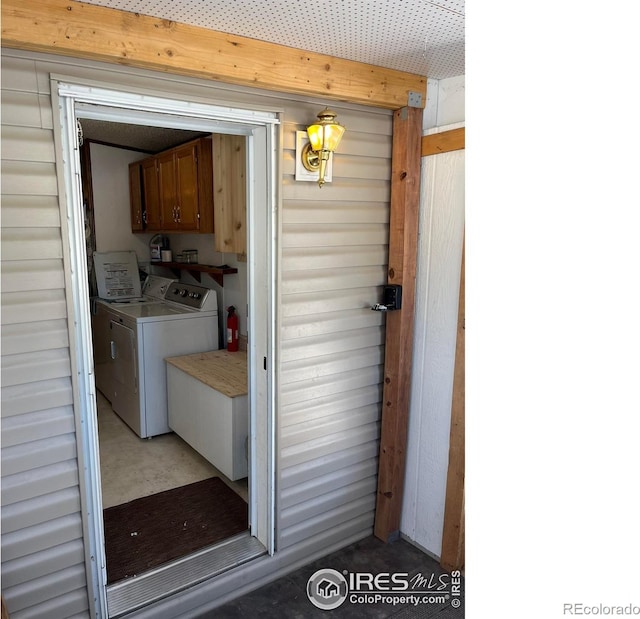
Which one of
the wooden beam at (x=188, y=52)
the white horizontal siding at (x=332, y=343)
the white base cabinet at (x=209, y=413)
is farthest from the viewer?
the white base cabinet at (x=209, y=413)

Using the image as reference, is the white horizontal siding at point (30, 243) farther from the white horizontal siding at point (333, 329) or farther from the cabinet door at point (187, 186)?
the cabinet door at point (187, 186)

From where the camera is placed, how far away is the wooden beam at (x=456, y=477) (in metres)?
2.26

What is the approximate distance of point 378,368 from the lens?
2.61 meters

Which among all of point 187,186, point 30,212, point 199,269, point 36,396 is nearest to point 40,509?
point 36,396

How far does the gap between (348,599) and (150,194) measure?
380 centimetres

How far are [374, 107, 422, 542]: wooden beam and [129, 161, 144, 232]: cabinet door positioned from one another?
320 cm

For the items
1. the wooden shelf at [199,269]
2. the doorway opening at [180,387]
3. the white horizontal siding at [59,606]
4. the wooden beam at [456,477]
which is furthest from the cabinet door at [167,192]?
the white horizontal siding at [59,606]

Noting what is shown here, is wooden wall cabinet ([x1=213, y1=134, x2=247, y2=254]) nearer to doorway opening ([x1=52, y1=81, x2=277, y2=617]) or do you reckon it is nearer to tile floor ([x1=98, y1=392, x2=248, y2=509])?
doorway opening ([x1=52, y1=81, x2=277, y2=617])

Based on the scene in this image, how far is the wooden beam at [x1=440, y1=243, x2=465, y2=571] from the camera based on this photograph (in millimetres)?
2256

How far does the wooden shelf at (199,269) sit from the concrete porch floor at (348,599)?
2.18 m

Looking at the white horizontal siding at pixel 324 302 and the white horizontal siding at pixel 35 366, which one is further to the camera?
A: the white horizontal siding at pixel 324 302

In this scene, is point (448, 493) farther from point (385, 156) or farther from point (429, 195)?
point (385, 156)
